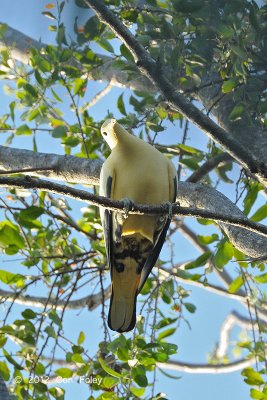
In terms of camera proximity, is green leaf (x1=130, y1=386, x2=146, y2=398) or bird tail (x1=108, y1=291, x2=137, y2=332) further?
bird tail (x1=108, y1=291, x2=137, y2=332)

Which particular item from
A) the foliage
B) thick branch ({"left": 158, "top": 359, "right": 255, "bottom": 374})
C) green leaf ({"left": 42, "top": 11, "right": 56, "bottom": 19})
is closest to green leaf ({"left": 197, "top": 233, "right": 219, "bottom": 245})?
the foliage

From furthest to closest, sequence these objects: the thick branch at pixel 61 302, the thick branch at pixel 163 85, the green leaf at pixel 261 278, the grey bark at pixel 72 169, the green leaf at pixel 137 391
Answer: the thick branch at pixel 61 302
the green leaf at pixel 261 278
the grey bark at pixel 72 169
the green leaf at pixel 137 391
the thick branch at pixel 163 85

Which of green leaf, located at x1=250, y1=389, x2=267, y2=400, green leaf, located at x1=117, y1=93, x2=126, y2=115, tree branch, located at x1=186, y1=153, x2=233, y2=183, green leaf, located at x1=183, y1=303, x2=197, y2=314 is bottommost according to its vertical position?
green leaf, located at x1=250, y1=389, x2=267, y2=400

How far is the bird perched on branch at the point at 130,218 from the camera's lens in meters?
3.00

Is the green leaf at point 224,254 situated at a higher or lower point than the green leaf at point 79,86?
lower

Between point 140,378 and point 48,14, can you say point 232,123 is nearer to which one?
point 48,14

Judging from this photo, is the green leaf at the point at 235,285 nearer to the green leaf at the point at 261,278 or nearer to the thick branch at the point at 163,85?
the green leaf at the point at 261,278

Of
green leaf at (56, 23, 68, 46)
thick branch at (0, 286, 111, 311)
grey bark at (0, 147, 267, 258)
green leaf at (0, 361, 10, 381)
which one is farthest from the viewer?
thick branch at (0, 286, 111, 311)

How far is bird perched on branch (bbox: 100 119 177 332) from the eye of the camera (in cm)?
300

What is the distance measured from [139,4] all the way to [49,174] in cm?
107

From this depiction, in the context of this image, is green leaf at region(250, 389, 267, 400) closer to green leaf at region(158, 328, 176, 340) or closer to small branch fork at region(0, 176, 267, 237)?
green leaf at region(158, 328, 176, 340)

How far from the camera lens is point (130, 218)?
3068 mm

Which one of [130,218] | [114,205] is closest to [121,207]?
[114,205]

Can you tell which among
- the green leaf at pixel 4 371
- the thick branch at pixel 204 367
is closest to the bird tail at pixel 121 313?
the green leaf at pixel 4 371
